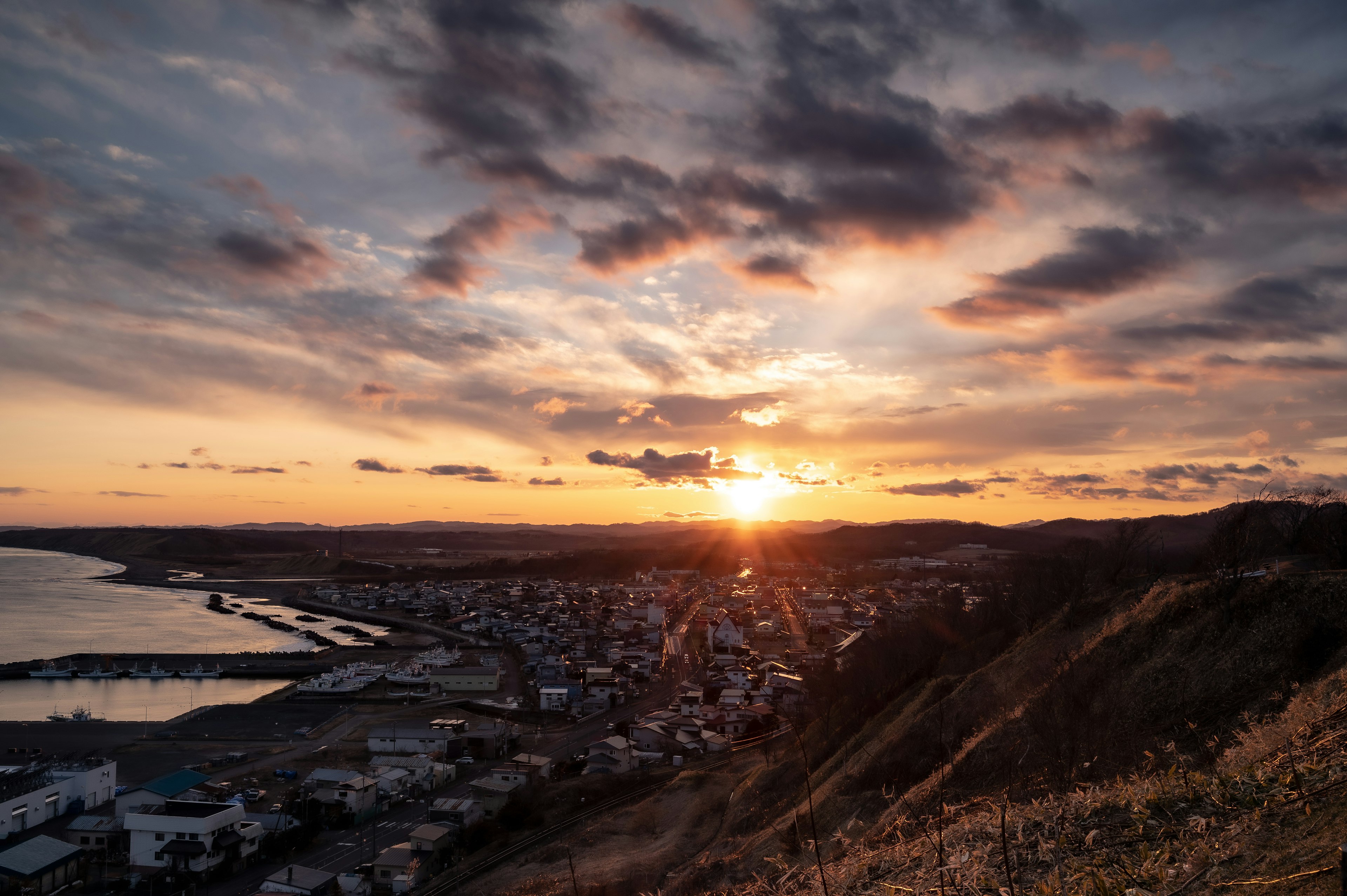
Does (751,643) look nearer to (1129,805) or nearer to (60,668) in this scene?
(60,668)

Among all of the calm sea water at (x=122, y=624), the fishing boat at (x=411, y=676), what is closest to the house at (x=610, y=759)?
the fishing boat at (x=411, y=676)

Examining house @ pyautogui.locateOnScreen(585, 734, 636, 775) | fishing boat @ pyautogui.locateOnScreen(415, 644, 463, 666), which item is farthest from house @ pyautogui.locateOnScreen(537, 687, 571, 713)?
fishing boat @ pyautogui.locateOnScreen(415, 644, 463, 666)

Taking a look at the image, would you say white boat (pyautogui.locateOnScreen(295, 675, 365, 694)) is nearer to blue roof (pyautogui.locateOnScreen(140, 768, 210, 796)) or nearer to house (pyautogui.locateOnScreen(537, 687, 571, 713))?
house (pyautogui.locateOnScreen(537, 687, 571, 713))

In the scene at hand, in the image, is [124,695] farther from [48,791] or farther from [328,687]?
[48,791]

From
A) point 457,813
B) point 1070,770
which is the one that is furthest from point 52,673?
point 1070,770

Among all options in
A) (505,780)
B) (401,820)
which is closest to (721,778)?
(505,780)

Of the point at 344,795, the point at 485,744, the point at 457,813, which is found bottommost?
the point at 485,744
